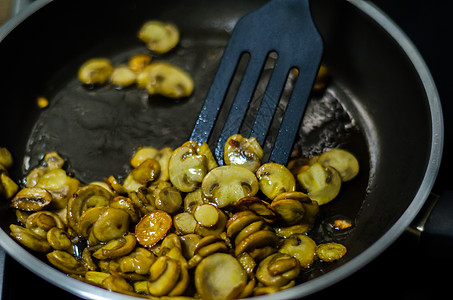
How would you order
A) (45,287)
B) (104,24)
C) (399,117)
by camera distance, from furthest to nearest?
(104,24) → (399,117) → (45,287)

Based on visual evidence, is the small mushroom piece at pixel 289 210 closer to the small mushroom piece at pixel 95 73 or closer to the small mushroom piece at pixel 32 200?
the small mushroom piece at pixel 32 200

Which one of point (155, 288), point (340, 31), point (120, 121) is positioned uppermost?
point (340, 31)

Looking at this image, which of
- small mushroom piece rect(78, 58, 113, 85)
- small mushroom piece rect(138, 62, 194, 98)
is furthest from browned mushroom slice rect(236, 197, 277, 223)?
small mushroom piece rect(78, 58, 113, 85)

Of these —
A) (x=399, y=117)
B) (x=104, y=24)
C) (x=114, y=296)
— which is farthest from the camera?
(x=104, y=24)

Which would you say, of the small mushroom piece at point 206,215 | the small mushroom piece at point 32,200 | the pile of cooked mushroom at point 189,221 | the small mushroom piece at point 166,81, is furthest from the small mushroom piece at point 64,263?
the small mushroom piece at point 166,81

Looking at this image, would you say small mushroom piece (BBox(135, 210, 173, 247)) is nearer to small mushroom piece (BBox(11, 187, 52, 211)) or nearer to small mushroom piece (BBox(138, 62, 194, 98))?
small mushroom piece (BBox(11, 187, 52, 211))

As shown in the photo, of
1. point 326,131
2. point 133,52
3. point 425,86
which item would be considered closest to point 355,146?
point 326,131

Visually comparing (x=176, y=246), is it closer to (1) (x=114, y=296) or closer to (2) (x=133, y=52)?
(1) (x=114, y=296)
